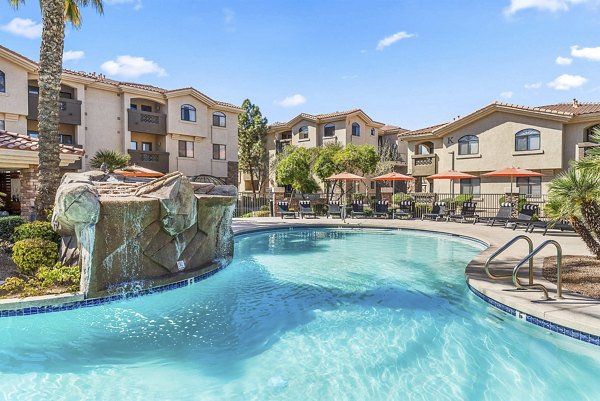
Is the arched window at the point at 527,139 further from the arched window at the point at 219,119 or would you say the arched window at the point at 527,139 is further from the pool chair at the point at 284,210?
the arched window at the point at 219,119

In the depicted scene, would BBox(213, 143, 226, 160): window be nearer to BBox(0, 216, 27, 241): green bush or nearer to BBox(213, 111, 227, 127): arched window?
BBox(213, 111, 227, 127): arched window

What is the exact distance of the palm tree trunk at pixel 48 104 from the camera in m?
9.74

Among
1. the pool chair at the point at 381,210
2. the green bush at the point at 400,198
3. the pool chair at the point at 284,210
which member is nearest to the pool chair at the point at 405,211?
the pool chair at the point at 381,210

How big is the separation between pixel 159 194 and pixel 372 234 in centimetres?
1194

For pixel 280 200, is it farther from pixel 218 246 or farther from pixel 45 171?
pixel 45 171

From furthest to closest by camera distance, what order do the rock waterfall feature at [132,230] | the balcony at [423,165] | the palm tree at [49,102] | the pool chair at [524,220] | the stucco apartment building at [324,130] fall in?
1. the stucco apartment building at [324,130]
2. the balcony at [423,165]
3. the pool chair at [524,220]
4. the palm tree at [49,102]
5. the rock waterfall feature at [132,230]

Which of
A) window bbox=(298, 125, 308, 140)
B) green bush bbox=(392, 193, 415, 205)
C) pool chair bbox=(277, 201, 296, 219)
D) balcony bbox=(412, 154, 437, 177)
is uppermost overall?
window bbox=(298, 125, 308, 140)

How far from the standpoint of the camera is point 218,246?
1060cm

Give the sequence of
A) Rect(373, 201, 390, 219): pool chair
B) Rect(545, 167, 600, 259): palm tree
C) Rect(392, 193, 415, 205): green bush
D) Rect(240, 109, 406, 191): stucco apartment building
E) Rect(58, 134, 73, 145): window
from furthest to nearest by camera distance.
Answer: Rect(240, 109, 406, 191): stucco apartment building < Rect(58, 134, 73, 145): window < Rect(392, 193, 415, 205): green bush < Rect(373, 201, 390, 219): pool chair < Rect(545, 167, 600, 259): palm tree

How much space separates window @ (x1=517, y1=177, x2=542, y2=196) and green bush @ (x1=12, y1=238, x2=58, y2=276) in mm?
26315

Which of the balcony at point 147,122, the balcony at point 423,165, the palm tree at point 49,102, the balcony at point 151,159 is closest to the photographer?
the palm tree at point 49,102

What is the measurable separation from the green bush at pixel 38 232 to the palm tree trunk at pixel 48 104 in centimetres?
127

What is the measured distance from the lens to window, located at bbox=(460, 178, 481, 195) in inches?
1076

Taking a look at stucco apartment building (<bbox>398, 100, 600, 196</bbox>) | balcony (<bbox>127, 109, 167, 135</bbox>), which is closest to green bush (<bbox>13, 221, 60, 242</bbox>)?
balcony (<bbox>127, 109, 167, 135</bbox>)
